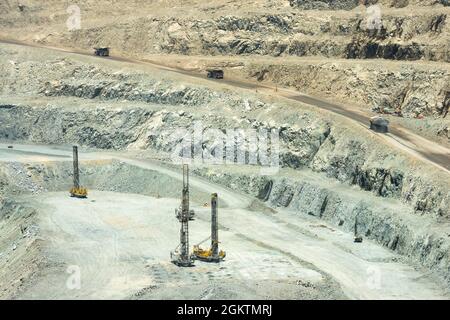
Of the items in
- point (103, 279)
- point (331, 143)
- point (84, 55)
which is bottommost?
point (103, 279)

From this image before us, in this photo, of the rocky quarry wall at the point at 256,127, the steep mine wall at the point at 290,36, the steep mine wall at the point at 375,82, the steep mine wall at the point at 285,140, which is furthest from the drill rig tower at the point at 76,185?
the steep mine wall at the point at 290,36

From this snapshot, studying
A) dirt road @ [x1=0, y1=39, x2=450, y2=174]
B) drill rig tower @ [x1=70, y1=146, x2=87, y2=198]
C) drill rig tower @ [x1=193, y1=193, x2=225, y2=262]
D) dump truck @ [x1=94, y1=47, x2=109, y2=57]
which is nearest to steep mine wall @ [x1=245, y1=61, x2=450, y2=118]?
dirt road @ [x1=0, y1=39, x2=450, y2=174]

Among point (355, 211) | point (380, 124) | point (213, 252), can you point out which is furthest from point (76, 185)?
point (380, 124)

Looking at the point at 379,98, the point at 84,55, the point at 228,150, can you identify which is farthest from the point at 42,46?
the point at 379,98

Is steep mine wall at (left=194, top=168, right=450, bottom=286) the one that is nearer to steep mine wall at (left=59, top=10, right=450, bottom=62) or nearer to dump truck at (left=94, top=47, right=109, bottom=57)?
steep mine wall at (left=59, top=10, right=450, bottom=62)

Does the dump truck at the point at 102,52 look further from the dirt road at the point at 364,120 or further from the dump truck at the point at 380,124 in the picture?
the dump truck at the point at 380,124

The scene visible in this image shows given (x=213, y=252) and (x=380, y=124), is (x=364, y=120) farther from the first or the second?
(x=213, y=252)
